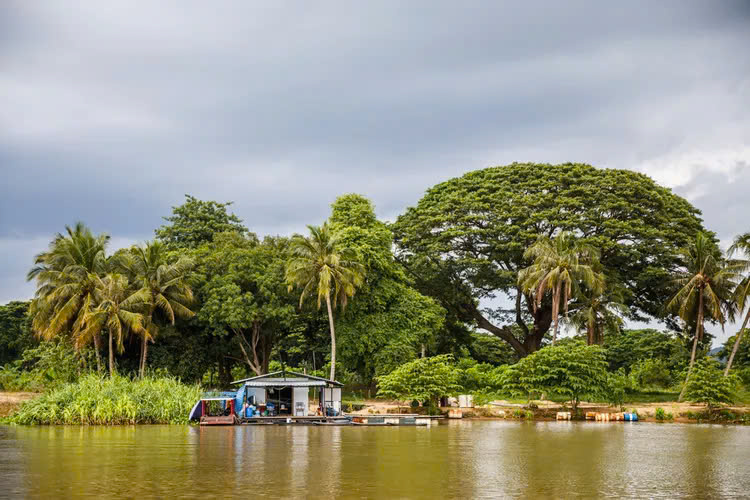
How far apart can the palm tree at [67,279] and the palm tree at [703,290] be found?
3199cm

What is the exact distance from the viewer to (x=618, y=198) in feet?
148

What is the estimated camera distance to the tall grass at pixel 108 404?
105 ft

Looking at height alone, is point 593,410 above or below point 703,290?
below

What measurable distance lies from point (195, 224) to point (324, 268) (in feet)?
65.8

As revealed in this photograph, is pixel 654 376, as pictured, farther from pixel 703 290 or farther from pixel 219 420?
pixel 219 420

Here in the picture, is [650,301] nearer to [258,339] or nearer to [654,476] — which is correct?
[258,339]

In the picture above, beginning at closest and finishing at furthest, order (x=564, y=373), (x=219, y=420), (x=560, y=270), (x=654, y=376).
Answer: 1. (x=219, y=420)
2. (x=564, y=373)
3. (x=560, y=270)
4. (x=654, y=376)

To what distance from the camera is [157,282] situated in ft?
134

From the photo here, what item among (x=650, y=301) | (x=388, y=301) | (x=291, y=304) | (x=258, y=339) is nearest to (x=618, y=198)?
(x=650, y=301)

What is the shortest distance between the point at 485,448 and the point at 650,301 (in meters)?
29.3

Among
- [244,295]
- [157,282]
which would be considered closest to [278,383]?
[244,295]

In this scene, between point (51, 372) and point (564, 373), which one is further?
point (51, 372)

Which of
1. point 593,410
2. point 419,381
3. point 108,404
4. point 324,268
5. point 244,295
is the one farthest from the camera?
point 244,295

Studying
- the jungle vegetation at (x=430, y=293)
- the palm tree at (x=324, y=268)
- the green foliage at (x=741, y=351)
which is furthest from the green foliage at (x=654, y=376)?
the palm tree at (x=324, y=268)
